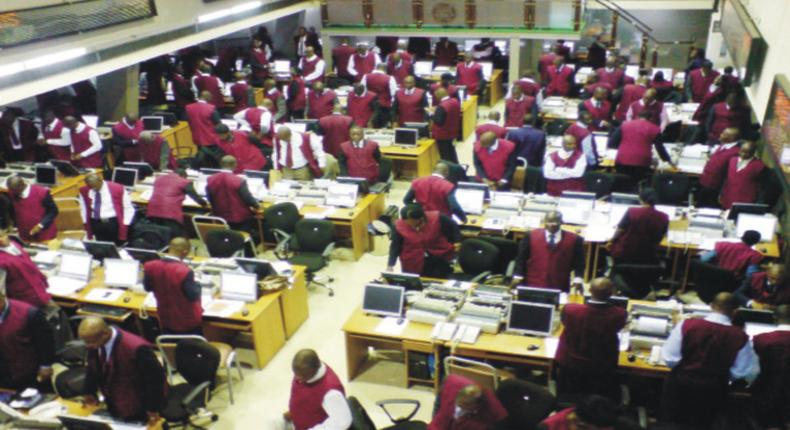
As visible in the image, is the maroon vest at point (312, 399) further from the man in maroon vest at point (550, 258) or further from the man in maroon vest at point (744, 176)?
the man in maroon vest at point (744, 176)

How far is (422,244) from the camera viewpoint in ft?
24.2

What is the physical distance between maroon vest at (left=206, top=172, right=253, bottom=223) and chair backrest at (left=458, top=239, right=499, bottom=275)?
10.1 feet

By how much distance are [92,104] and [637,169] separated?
36.0 feet

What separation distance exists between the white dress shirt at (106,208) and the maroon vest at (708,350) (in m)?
6.66

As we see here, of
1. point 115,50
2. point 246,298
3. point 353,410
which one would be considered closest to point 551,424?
point 353,410

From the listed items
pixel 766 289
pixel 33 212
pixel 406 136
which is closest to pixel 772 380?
pixel 766 289

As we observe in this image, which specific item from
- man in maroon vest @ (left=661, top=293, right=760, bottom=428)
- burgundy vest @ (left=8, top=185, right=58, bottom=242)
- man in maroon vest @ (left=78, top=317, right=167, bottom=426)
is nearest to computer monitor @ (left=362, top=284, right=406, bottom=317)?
man in maroon vest @ (left=78, top=317, right=167, bottom=426)

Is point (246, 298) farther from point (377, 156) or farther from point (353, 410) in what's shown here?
point (377, 156)

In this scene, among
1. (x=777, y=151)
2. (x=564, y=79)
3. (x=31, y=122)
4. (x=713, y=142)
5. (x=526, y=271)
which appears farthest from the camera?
(x=564, y=79)

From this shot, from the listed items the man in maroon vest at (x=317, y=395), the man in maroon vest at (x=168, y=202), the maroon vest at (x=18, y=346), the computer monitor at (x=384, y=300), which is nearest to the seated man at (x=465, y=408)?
the man in maroon vest at (x=317, y=395)

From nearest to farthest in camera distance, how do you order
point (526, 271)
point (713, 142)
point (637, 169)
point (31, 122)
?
point (526, 271) → point (637, 169) → point (713, 142) → point (31, 122)

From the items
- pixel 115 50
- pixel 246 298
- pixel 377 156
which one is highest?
pixel 115 50

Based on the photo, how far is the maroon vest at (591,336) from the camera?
549 centimetres

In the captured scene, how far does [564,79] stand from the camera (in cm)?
1401
